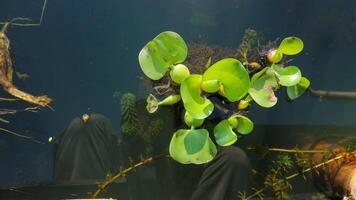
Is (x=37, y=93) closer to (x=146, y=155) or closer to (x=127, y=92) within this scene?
(x=127, y=92)

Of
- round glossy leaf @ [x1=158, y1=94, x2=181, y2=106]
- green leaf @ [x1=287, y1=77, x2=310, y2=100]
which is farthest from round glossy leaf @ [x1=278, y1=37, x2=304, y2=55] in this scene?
round glossy leaf @ [x1=158, y1=94, x2=181, y2=106]

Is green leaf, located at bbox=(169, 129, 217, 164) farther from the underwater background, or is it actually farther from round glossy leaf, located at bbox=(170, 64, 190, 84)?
the underwater background

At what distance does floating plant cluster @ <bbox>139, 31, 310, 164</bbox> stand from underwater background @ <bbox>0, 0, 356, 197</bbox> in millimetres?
187

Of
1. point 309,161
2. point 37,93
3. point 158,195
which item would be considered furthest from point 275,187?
point 37,93

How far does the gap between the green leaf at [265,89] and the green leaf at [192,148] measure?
194 millimetres

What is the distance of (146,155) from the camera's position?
3.69 feet

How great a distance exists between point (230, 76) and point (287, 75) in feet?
0.81

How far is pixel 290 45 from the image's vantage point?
1.04 metres

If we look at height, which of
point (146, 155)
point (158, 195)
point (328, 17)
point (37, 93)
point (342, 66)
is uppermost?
point (328, 17)

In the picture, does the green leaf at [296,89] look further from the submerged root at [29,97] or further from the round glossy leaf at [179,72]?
the submerged root at [29,97]

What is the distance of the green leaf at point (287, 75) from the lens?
3.44 ft

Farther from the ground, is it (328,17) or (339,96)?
(328,17)

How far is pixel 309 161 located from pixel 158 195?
1.67ft

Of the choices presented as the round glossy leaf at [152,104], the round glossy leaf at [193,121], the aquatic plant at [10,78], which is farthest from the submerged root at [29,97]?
the round glossy leaf at [193,121]
